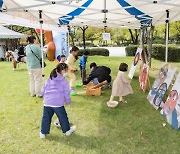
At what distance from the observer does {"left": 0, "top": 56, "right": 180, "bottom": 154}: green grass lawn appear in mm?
3902

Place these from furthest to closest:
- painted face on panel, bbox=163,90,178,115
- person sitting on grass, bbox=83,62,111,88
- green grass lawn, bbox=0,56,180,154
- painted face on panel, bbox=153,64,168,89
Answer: person sitting on grass, bbox=83,62,111,88
painted face on panel, bbox=153,64,168,89
painted face on panel, bbox=163,90,178,115
green grass lawn, bbox=0,56,180,154

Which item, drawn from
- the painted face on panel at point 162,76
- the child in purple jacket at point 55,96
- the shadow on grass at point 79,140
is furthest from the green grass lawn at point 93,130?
the painted face on panel at point 162,76

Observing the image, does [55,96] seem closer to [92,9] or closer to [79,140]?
[79,140]

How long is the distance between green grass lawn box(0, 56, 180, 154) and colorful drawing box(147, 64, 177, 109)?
0.69ft

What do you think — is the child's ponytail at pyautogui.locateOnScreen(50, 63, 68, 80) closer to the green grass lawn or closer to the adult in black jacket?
the green grass lawn

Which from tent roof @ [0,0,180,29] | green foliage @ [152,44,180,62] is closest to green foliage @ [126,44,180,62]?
green foliage @ [152,44,180,62]

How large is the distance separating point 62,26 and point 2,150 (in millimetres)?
6809

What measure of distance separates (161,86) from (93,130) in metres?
2.31

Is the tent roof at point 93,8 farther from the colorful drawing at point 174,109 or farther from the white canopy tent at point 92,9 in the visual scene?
the colorful drawing at point 174,109

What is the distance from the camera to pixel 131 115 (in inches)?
213

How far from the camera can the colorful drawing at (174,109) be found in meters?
4.62

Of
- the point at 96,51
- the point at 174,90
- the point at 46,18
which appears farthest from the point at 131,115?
the point at 96,51

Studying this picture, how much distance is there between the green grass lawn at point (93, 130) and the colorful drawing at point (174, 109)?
0.12 m

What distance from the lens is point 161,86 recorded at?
5.93 metres
